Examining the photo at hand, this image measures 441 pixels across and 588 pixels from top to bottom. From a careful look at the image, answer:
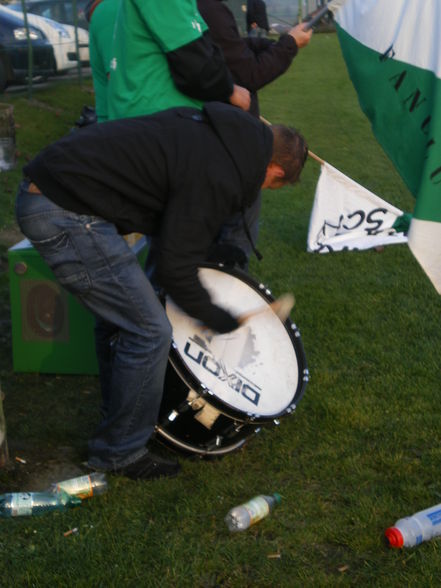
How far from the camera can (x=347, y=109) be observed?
1855 centimetres

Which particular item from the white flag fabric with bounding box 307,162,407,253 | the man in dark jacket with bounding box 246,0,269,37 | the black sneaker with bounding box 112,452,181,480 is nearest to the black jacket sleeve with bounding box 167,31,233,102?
the black sneaker with bounding box 112,452,181,480

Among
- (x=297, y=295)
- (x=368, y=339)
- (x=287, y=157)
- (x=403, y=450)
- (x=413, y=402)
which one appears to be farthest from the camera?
(x=297, y=295)

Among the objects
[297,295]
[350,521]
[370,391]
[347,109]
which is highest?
[350,521]

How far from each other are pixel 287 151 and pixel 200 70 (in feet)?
1.99

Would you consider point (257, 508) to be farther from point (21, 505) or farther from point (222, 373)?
point (21, 505)

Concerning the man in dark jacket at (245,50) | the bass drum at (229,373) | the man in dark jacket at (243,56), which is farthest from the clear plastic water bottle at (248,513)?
the man in dark jacket at (245,50)

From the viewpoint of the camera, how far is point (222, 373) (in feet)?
13.1

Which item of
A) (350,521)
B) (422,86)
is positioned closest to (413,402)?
(350,521)

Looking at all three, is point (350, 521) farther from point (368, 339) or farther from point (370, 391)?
point (368, 339)

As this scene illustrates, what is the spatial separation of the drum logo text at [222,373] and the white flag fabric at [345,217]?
12.3ft

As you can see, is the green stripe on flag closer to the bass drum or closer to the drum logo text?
the bass drum

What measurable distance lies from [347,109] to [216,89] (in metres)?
14.9

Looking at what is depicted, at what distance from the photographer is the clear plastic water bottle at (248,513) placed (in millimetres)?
3656

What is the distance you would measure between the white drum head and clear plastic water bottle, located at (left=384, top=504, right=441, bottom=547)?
2.23ft
